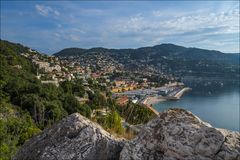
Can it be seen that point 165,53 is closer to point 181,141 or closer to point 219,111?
point 219,111

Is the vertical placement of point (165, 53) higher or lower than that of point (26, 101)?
higher

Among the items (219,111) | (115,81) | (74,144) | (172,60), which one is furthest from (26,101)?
(172,60)

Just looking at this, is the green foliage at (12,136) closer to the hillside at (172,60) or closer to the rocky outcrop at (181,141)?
the rocky outcrop at (181,141)

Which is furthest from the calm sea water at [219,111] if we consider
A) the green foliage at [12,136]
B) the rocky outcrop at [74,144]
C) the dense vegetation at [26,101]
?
the rocky outcrop at [74,144]

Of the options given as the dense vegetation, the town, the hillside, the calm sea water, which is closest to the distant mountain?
the hillside

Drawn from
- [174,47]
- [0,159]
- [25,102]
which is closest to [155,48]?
[174,47]

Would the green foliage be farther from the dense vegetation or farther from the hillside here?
the hillside

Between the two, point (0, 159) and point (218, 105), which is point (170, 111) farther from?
point (218, 105)
